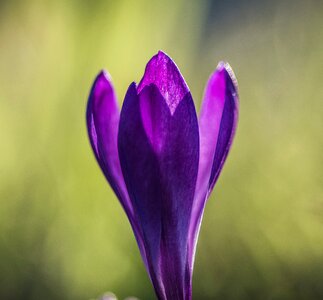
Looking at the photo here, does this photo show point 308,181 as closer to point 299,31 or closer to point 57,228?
point 299,31

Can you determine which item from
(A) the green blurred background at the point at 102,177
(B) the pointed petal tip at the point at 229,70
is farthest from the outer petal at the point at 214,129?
(A) the green blurred background at the point at 102,177

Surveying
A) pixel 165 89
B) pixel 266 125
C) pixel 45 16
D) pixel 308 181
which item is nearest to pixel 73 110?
pixel 45 16

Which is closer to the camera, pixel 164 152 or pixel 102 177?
pixel 164 152

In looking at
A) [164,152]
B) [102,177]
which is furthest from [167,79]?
[102,177]

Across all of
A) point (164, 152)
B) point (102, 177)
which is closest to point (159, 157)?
point (164, 152)

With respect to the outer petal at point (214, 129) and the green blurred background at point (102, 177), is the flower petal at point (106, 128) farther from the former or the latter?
the green blurred background at point (102, 177)

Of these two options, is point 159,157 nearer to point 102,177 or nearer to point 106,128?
point 106,128

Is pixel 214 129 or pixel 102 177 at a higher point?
pixel 102 177
